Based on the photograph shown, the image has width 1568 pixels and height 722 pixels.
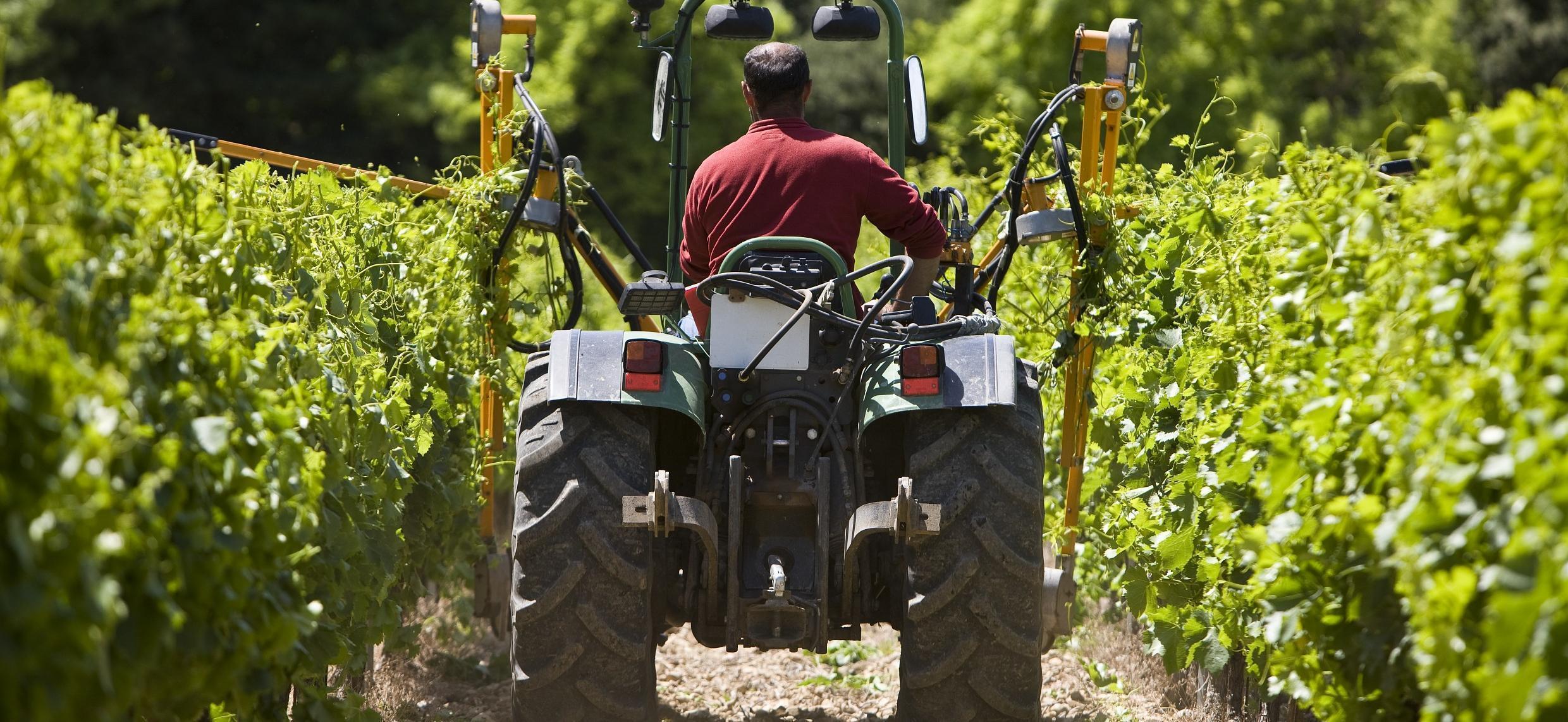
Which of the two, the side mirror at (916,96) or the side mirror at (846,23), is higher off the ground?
the side mirror at (846,23)

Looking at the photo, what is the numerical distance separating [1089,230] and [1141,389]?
633mm

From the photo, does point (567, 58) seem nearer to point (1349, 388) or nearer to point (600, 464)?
point (600, 464)

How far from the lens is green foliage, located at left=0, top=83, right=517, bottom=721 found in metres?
2.51

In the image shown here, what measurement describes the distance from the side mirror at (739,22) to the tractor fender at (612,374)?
5.31 feet

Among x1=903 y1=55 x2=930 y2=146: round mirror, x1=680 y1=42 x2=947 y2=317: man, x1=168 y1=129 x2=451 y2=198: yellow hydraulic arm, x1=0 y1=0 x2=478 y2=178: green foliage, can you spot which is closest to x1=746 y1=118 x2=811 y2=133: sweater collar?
x1=680 y1=42 x2=947 y2=317: man

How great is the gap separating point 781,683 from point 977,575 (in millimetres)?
2172

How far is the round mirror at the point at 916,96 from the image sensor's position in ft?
18.7

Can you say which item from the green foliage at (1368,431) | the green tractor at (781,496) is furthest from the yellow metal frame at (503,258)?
the green foliage at (1368,431)

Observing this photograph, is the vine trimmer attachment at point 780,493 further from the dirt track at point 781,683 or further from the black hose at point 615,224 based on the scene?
the dirt track at point 781,683

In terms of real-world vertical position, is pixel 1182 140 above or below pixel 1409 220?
above

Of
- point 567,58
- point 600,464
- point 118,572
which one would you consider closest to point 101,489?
point 118,572

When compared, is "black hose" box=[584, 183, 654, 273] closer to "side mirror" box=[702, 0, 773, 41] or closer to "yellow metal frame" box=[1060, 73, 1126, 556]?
"side mirror" box=[702, 0, 773, 41]

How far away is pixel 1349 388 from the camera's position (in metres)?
3.44

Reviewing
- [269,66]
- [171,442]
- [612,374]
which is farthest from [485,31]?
[269,66]
